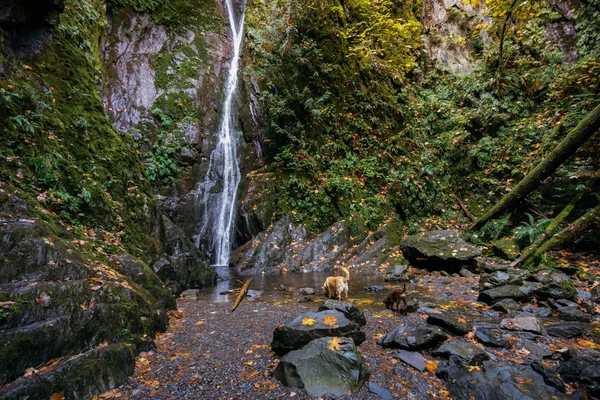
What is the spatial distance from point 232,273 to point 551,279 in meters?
8.72

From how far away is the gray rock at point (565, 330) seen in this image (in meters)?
4.07

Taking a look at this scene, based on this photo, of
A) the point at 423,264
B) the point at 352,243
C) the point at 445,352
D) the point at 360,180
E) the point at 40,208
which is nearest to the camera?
the point at 445,352

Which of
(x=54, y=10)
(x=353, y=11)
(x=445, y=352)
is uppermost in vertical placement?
(x=353, y=11)

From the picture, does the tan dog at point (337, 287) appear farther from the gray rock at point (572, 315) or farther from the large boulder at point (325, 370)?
the gray rock at point (572, 315)

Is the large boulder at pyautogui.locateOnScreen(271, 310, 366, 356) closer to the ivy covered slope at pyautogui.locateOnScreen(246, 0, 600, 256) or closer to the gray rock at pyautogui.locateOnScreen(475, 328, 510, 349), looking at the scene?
the gray rock at pyautogui.locateOnScreen(475, 328, 510, 349)

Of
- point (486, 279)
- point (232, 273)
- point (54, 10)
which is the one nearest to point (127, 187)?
point (54, 10)

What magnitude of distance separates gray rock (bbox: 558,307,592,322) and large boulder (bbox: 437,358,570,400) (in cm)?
245

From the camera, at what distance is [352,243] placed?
435 inches

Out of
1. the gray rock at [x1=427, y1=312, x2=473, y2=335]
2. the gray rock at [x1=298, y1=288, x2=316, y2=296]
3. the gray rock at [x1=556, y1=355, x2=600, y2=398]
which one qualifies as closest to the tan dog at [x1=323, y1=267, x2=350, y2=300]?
A: the gray rock at [x1=298, y1=288, x2=316, y2=296]

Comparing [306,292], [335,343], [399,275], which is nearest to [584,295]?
[399,275]

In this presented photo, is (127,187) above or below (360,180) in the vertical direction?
below

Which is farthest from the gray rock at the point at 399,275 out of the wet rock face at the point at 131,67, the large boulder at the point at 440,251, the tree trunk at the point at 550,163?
the wet rock face at the point at 131,67

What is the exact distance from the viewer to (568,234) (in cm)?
795

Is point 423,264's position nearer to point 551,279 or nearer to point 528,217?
point 551,279
